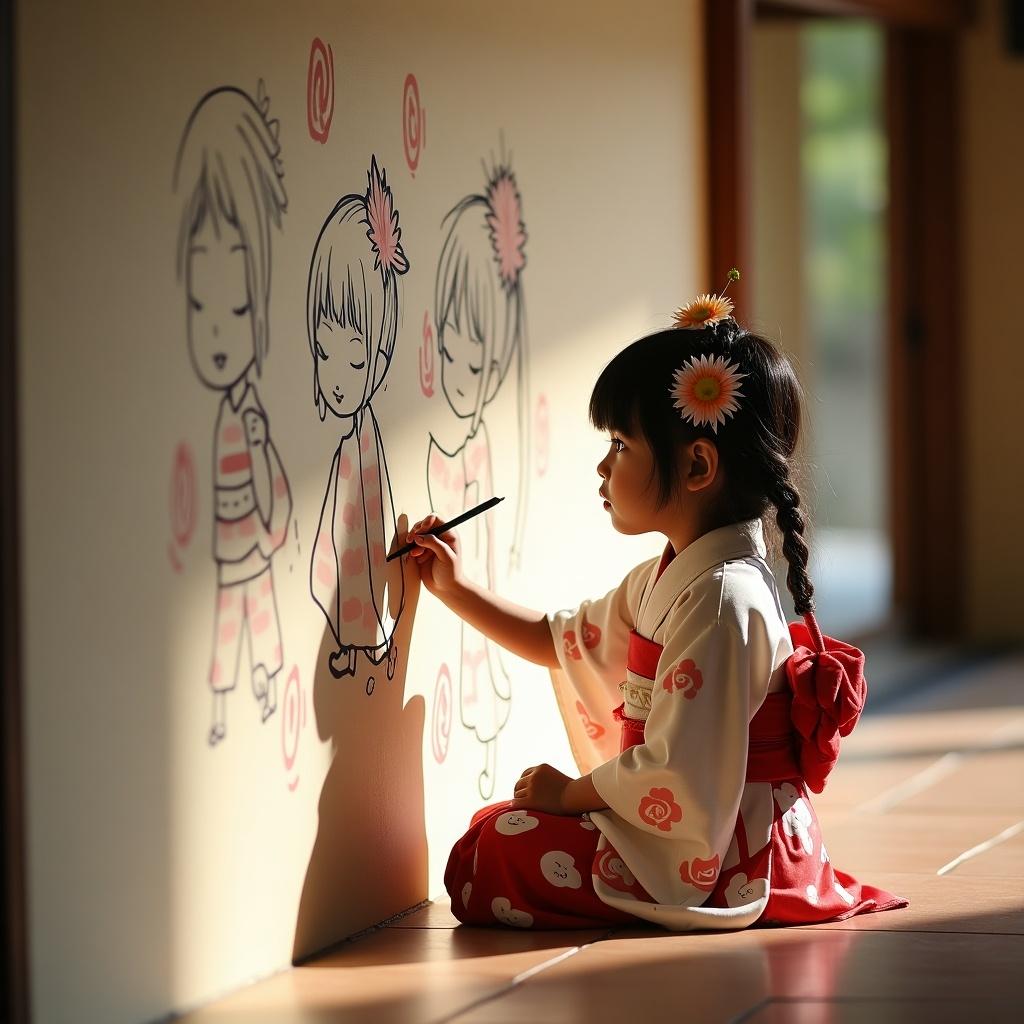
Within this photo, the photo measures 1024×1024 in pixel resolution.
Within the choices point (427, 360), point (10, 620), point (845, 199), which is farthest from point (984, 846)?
point (845, 199)

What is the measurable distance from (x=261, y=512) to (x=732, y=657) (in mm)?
571

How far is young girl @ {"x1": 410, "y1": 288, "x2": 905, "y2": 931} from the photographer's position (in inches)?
78.8

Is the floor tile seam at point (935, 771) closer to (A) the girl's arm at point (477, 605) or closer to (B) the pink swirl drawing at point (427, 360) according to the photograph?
(A) the girl's arm at point (477, 605)

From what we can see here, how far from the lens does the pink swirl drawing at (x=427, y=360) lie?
87.4 inches

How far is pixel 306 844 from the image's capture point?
78.0 inches

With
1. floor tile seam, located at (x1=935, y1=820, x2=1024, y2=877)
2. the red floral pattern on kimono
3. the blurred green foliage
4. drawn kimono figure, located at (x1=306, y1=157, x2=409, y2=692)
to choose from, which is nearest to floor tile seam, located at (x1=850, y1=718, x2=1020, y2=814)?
floor tile seam, located at (x1=935, y1=820, x2=1024, y2=877)

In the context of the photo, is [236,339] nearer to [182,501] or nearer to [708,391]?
[182,501]

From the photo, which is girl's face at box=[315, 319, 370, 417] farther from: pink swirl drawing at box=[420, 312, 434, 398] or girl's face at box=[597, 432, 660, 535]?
girl's face at box=[597, 432, 660, 535]

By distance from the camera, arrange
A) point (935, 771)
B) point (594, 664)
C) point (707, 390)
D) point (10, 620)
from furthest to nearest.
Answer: point (935, 771) → point (594, 664) → point (707, 390) → point (10, 620)

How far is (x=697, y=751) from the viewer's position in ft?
6.51

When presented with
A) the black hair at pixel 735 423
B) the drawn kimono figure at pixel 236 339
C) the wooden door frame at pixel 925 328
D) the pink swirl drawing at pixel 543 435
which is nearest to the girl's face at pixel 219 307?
the drawn kimono figure at pixel 236 339

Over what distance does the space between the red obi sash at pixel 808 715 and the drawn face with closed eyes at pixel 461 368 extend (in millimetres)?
440

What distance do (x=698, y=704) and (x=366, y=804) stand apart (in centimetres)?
43

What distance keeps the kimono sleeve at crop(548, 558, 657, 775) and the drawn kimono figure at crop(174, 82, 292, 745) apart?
526 millimetres
